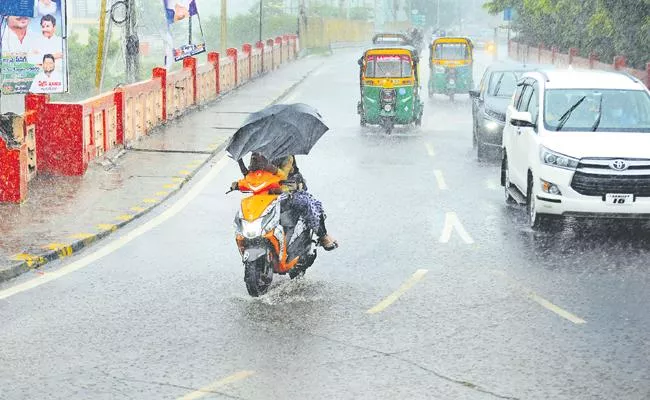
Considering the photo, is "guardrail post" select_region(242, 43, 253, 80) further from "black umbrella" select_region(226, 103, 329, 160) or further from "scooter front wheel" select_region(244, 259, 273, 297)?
"scooter front wheel" select_region(244, 259, 273, 297)

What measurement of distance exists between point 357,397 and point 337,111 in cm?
2517

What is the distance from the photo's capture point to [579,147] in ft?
44.9

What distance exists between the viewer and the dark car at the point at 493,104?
21.3 meters

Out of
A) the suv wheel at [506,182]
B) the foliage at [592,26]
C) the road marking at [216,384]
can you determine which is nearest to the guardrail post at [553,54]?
the foliage at [592,26]

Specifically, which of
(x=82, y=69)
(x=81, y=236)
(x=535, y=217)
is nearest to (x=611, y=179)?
(x=535, y=217)

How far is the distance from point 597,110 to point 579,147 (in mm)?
1485

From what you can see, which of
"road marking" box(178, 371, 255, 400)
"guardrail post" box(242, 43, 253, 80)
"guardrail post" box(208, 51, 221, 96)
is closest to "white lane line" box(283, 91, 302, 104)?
"guardrail post" box(208, 51, 221, 96)

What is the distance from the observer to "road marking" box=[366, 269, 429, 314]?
33.6 ft

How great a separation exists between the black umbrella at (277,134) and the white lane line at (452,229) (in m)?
3.25

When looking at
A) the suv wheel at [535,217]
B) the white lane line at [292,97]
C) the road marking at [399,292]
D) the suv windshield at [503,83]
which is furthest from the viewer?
the white lane line at [292,97]

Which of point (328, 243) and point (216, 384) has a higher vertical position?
point (328, 243)

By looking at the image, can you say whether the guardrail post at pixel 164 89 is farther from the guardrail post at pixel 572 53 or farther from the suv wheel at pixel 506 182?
the guardrail post at pixel 572 53

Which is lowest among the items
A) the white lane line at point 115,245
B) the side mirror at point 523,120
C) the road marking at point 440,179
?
the white lane line at point 115,245

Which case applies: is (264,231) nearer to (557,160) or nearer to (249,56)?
(557,160)
